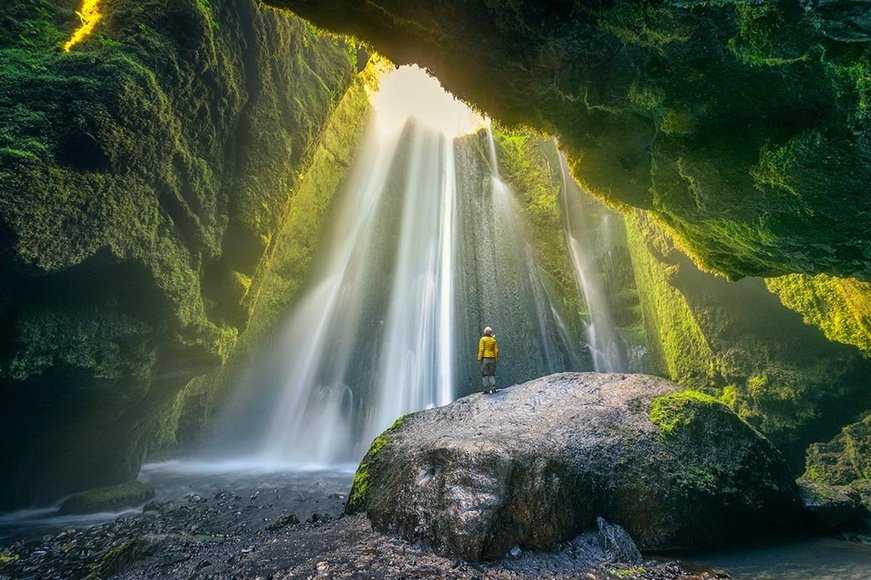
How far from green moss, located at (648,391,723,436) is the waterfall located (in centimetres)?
1549

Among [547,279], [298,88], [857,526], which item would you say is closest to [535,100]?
[857,526]

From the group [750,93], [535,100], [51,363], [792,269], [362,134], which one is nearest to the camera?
[750,93]

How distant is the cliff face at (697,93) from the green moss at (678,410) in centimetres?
265

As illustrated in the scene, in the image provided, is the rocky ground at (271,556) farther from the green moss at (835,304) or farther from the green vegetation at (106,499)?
the green moss at (835,304)

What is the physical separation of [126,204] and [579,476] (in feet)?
34.2

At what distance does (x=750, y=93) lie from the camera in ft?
14.4

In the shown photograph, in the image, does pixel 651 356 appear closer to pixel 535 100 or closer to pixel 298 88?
pixel 535 100

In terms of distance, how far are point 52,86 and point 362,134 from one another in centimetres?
2240

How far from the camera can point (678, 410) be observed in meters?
7.23

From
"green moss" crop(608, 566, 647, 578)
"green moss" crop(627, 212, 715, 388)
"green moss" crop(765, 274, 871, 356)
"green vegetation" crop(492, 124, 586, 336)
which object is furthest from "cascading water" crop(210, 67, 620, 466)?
"green moss" crop(608, 566, 647, 578)

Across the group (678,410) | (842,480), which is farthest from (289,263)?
(842,480)

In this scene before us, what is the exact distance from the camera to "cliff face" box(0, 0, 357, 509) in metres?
7.09

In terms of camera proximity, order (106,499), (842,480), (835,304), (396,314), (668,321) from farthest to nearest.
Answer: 1. (396,314)
2. (668,321)
3. (106,499)
4. (842,480)
5. (835,304)

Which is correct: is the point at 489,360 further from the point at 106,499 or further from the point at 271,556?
the point at 106,499
